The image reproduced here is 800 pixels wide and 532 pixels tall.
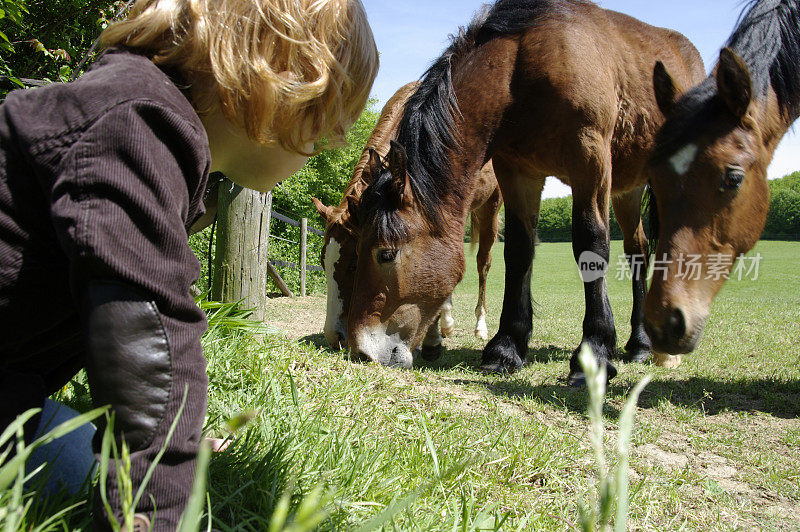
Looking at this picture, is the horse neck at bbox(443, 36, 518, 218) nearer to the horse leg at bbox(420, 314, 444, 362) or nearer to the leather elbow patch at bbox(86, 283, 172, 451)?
the horse leg at bbox(420, 314, 444, 362)

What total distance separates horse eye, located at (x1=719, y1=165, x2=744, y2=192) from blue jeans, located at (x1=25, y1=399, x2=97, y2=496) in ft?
9.99

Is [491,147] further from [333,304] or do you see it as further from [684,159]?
[333,304]

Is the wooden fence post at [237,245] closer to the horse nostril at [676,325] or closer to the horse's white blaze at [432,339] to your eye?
the horse's white blaze at [432,339]

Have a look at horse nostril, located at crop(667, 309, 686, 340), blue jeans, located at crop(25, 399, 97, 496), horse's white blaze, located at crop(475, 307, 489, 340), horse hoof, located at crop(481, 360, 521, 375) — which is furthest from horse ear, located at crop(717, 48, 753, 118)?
horse's white blaze, located at crop(475, 307, 489, 340)

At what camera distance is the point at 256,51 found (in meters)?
1.29

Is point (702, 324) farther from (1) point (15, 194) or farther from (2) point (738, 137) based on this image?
(1) point (15, 194)

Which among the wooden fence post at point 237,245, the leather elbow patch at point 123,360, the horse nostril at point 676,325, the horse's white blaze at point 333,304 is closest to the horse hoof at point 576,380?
the horse nostril at point 676,325

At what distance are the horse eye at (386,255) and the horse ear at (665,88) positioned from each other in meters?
1.88

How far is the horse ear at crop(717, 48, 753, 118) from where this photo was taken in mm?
2730

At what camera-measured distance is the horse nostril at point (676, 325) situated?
2766 millimetres

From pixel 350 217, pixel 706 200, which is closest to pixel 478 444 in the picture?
pixel 706 200

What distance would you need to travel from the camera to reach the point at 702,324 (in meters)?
2.81

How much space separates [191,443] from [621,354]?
4.69m

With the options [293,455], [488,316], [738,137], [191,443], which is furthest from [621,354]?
[191,443]
